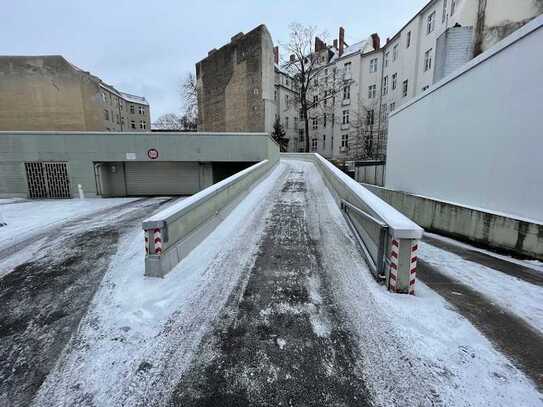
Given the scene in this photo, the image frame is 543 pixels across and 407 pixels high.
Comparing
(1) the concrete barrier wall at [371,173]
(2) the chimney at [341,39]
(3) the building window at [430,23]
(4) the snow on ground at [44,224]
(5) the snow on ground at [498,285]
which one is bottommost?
(5) the snow on ground at [498,285]

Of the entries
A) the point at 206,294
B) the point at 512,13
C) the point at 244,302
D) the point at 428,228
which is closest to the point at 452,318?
the point at 244,302

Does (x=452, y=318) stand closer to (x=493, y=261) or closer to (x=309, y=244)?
(x=309, y=244)

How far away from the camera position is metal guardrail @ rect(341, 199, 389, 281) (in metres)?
4.04

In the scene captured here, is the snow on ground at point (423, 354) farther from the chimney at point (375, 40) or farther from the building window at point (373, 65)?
the chimney at point (375, 40)

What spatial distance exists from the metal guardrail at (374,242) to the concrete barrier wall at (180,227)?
11.7 ft

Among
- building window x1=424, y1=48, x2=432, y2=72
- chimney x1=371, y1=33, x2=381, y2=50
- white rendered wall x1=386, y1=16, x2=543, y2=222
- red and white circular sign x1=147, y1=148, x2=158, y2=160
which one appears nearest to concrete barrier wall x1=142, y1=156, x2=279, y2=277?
white rendered wall x1=386, y1=16, x2=543, y2=222

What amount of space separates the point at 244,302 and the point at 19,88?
30.7 meters

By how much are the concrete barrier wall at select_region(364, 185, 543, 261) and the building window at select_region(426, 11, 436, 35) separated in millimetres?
21629

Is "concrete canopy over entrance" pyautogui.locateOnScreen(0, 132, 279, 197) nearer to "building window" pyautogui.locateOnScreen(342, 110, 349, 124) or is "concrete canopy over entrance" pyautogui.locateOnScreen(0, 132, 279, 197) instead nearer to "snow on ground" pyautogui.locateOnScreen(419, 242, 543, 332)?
"snow on ground" pyautogui.locateOnScreen(419, 242, 543, 332)

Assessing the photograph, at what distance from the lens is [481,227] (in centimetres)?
717

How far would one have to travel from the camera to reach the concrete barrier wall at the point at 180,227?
4.15m

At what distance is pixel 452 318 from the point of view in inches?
133

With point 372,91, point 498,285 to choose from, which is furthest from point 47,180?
point 372,91

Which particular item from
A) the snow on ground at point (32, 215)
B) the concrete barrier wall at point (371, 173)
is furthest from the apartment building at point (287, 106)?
the snow on ground at point (32, 215)
